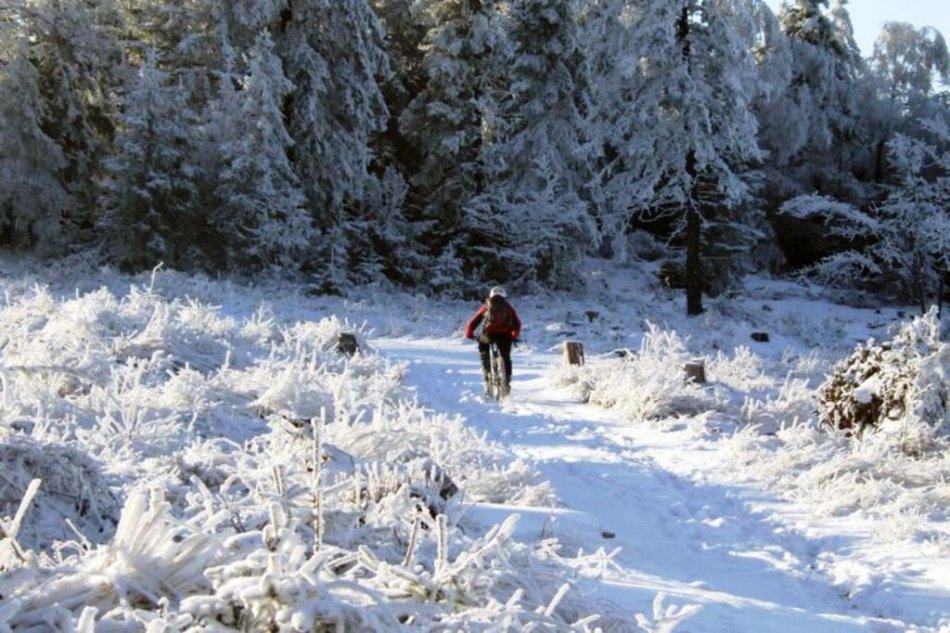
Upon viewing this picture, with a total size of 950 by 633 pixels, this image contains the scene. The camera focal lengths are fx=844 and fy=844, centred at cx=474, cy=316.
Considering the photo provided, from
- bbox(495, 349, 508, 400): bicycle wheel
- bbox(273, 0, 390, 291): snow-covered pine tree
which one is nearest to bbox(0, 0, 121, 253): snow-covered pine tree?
bbox(273, 0, 390, 291): snow-covered pine tree

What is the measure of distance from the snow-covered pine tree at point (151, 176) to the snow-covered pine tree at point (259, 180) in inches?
38.0

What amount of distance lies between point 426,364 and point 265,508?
9.50 metres

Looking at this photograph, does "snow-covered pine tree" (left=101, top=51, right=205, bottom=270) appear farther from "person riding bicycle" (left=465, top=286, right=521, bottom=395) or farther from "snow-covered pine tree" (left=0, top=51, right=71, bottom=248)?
"person riding bicycle" (left=465, top=286, right=521, bottom=395)

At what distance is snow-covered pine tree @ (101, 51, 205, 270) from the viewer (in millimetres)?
21719

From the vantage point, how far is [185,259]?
2294cm

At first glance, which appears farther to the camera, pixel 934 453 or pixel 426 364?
pixel 426 364

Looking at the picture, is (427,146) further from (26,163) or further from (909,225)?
(909,225)

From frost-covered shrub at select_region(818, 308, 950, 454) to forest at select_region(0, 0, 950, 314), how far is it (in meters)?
13.3

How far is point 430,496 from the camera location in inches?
157

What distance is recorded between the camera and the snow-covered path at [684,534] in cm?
403

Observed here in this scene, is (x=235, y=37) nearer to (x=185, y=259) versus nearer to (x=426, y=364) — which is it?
(x=185, y=259)

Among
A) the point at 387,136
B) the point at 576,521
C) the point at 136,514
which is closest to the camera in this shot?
the point at 136,514

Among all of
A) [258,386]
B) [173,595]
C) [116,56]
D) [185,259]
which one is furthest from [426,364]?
[116,56]

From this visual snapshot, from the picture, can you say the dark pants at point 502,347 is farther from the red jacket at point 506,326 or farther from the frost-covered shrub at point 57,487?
the frost-covered shrub at point 57,487
